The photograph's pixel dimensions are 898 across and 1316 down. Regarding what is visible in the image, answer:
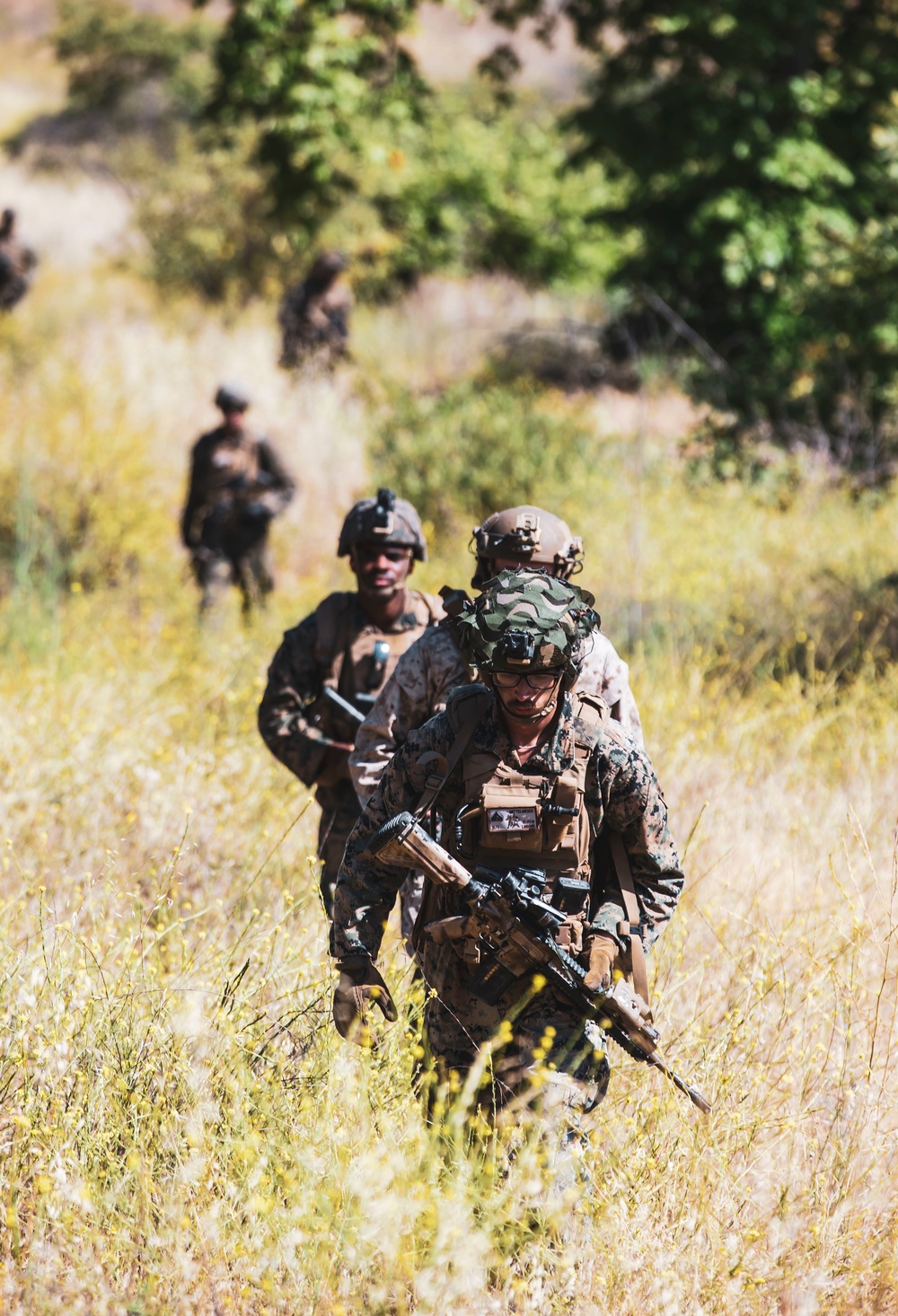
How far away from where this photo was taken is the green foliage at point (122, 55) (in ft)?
99.5

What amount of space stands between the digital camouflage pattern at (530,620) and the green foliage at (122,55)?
30.5m

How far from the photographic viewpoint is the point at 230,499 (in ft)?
25.8

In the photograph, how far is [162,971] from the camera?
365 centimetres

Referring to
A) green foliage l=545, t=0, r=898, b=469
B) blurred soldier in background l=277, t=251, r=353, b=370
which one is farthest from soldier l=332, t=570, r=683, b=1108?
blurred soldier in background l=277, t=251, r=353, b=370

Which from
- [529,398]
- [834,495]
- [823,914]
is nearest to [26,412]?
[529,398]

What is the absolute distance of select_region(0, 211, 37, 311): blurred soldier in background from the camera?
13.7m

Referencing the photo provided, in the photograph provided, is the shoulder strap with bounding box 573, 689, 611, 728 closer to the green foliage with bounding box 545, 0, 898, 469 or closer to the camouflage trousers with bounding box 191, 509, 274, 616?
the camouflage trousers with bounding box 191, 509, 274, 616

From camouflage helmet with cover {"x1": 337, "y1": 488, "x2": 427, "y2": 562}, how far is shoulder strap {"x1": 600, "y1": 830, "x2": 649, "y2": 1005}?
147 centimetres

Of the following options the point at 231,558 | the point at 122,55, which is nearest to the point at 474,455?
the point at 231,558

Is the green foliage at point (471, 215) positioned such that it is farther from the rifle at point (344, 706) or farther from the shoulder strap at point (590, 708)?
the shoulder strap at point (590, 708)

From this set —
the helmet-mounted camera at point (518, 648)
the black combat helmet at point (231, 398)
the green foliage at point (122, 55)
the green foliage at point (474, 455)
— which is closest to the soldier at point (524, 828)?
the helmet-mounted camera at point (518, 648)

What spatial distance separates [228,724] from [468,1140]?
3363 millimetres

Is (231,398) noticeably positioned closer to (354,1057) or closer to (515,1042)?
(354,1057)

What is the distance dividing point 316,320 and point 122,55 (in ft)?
74.2
